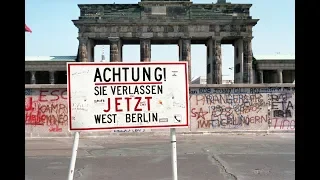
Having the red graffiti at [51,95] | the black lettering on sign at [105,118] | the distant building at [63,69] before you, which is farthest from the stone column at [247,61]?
the black lettering on sign at [105,118]

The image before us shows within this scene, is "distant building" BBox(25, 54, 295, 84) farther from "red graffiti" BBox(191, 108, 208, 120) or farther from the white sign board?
the white sign board

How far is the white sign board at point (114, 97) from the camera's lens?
4.15 metres

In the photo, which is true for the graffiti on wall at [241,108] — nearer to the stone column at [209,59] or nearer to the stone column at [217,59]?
the stone column at [217,59]

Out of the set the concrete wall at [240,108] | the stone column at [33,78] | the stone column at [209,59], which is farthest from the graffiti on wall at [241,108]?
the stone column at [33,78]

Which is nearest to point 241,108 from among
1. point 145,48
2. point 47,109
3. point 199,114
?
point 199,114

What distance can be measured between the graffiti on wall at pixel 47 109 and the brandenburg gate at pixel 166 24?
3893cm

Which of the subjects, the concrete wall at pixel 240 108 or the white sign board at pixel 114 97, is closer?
the white sign board at pixel 114 97

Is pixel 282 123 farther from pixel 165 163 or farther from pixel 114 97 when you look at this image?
pixel 114 97

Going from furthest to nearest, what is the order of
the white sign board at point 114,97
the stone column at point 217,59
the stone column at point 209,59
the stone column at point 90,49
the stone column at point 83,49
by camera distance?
1. the stone column at point 209,59
2. the stone column at point 90,49
3. the stone column at point 217,59
4. the stone column at point 83,49
5. the white sign board at point 114,97

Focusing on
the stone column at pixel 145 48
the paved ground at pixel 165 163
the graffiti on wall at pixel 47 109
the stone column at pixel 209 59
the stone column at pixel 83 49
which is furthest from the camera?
the stone column at pixel 209 59

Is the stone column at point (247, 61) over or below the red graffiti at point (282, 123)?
over

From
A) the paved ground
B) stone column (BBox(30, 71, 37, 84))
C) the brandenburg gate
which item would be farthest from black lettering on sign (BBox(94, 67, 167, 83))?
stone column (BBox(30, 71, 37, 84))

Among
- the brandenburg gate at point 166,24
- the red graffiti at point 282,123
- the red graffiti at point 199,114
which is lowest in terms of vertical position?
the red graffiti at point 282,123

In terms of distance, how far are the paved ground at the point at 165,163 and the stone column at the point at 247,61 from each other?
44.4 metres
